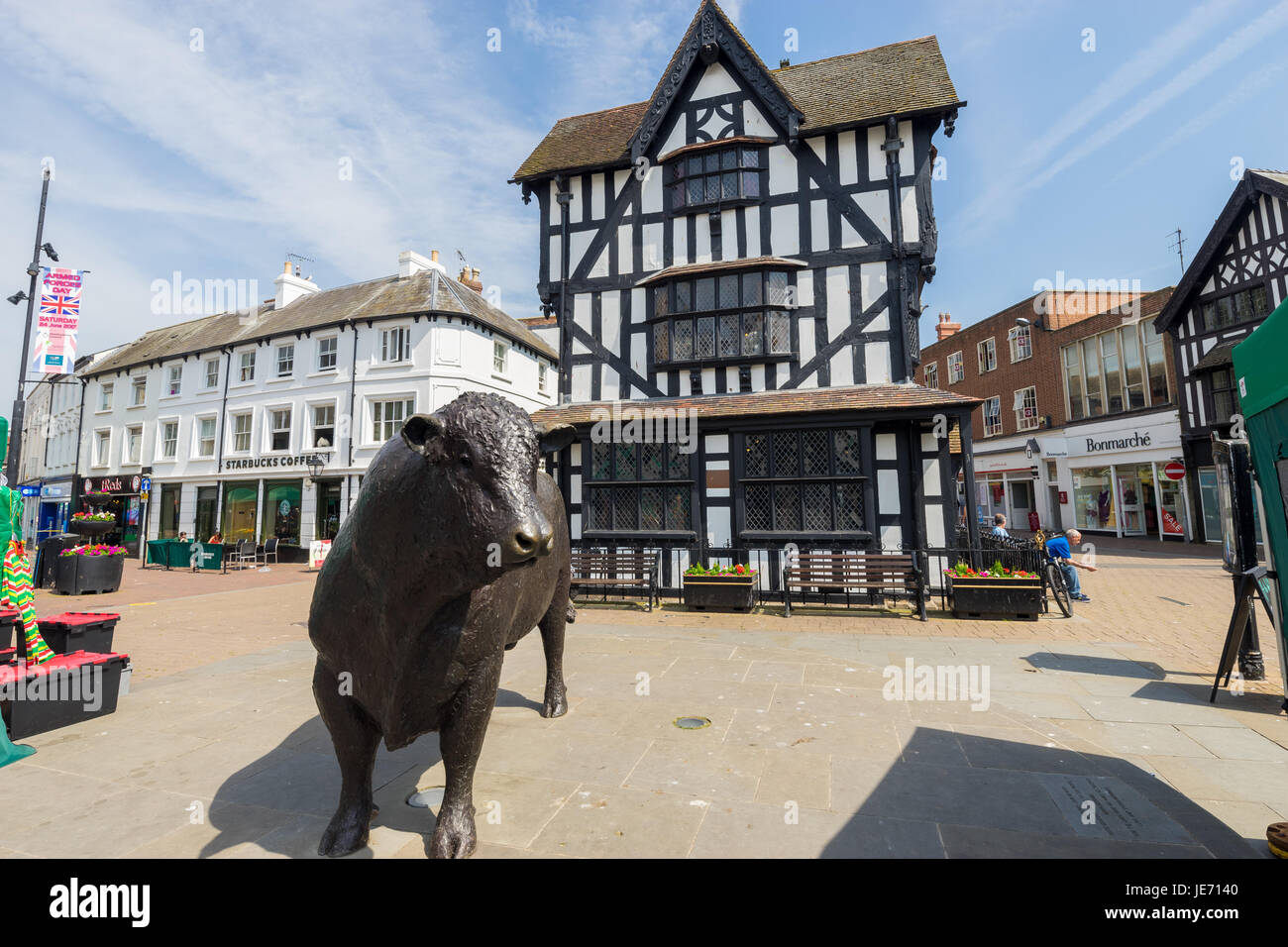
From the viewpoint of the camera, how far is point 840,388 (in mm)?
11656

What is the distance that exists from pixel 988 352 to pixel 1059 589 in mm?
26536

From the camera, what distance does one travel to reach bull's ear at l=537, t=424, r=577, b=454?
2.48 metres

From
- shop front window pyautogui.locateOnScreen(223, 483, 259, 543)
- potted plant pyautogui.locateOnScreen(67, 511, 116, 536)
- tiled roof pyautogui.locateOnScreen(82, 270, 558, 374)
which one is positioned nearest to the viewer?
potted plant pyautogui.locateOnScreen(67, 511, 116, 536)

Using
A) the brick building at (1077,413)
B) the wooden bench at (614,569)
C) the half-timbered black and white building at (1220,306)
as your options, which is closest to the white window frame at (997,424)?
the brick building at (1077,413)

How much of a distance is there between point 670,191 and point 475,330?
10628 mm

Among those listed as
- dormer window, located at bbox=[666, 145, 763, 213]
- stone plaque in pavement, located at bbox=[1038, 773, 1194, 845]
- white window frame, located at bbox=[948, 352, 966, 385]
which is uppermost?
white window frame, located at bbox=[948, 352, 966, 385]

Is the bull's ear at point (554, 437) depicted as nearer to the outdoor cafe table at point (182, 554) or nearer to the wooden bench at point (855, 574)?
the wooden bench at point (855, 574)

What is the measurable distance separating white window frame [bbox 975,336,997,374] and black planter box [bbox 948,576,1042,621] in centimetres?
2623

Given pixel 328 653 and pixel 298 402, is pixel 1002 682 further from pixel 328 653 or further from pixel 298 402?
pixel 298 402

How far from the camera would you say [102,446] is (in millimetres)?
26859

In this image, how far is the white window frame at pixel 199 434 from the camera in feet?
76.3

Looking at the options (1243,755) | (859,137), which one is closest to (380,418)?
(859,137)

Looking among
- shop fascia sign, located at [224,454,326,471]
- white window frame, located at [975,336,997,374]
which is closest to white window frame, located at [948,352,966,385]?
white window frame, located at [975,336,997,374]

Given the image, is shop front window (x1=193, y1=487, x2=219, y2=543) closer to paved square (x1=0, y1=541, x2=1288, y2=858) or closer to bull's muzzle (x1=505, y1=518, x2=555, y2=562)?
paved square (x1=0, y1=541, x2=1288, y2=858)
